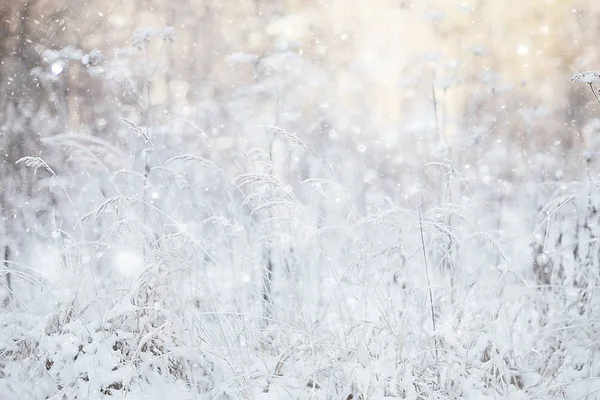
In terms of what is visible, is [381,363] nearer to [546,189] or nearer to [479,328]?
[479,328]

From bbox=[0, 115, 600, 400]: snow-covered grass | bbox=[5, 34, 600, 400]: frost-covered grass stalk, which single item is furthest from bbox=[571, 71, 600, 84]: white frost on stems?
bbox=[0, 115, 600, 400]: snow-covered grass

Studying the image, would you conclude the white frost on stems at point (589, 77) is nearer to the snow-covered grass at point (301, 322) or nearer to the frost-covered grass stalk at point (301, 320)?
the frost-covered grass stalk at point (301, 320)

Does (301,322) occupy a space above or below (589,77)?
below

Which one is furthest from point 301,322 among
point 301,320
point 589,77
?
point 589,77

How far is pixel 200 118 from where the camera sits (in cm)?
534

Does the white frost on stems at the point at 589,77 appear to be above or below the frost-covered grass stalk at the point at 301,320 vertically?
above

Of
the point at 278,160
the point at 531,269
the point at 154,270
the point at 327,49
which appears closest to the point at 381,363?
the point at 154,270

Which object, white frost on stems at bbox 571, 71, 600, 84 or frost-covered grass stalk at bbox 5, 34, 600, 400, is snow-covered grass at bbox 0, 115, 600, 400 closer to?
frost-covered grass stalk at bbox 5, 34, 600, 400

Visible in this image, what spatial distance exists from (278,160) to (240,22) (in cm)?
253

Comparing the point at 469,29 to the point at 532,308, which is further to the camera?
the point at 469,29

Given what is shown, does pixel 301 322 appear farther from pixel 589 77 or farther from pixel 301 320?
pixel 589 77

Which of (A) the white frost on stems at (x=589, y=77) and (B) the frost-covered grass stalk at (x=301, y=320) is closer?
(B) the frost-covered grass stalk at (x=301, y=320)

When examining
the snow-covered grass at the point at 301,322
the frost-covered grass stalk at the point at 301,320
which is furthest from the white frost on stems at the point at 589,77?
the snow-covered grass at the point at 301,322

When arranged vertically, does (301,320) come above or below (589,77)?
below
